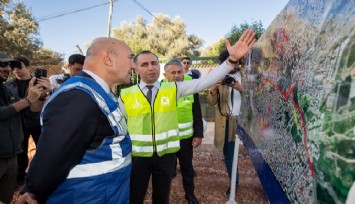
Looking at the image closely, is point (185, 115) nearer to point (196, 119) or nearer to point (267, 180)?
point (196, 119)

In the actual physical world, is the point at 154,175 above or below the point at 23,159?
above

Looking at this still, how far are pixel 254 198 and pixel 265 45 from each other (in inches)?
103

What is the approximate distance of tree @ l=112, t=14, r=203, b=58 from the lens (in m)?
31.9

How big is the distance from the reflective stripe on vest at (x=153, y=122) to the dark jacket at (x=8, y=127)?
1.20 metres

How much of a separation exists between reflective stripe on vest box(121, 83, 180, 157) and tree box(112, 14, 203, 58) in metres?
28.7

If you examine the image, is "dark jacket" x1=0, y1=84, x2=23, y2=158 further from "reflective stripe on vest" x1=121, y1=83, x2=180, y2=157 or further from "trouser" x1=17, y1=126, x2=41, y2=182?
"trouser" x1=17, y1=126, x2=41, y2=182

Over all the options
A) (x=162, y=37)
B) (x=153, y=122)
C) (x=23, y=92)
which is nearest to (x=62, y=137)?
(x=153, y=122)

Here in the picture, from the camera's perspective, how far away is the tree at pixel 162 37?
31.9 metres

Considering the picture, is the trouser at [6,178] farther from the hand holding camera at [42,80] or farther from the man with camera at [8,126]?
the hand holding camera at [42,80]

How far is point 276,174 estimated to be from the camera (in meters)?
1.76

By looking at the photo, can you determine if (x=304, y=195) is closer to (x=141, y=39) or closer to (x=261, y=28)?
(x=261, y=28)

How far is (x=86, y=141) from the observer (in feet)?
4.64

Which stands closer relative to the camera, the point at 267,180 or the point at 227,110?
the point at 267,180

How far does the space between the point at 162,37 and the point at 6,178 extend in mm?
32051
